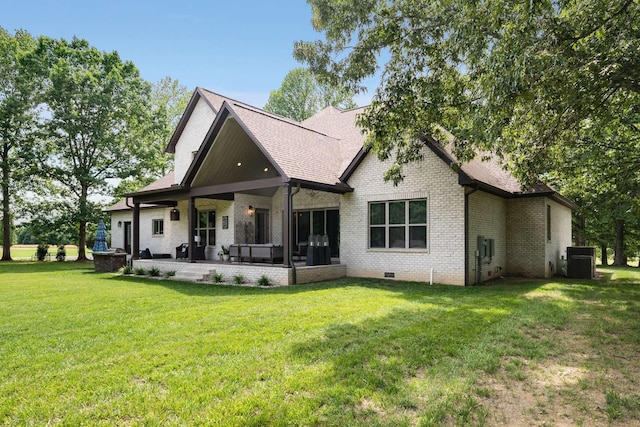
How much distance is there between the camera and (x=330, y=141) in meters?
16.7

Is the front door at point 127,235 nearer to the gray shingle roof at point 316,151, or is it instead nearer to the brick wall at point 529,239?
the gray shingle roof at point 316,151

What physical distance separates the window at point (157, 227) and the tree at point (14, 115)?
11150mm

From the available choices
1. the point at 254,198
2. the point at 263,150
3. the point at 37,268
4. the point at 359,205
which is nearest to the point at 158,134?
the point at 37,268

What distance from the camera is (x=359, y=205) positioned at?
13375 millimetres

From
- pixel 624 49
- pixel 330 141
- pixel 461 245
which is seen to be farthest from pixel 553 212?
pixel 624 49

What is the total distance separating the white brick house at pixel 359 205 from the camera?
11.7 meters

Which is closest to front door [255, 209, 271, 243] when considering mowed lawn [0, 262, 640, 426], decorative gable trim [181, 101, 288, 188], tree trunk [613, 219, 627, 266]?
decorative gable trim [181, 101, 288, 188]

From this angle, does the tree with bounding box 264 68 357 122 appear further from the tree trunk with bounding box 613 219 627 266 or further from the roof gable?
the tree trunk with bounding box 613 219 627 266

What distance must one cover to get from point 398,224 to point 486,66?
714 centimetres

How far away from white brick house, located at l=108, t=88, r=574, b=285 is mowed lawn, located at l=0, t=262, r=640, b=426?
374cm

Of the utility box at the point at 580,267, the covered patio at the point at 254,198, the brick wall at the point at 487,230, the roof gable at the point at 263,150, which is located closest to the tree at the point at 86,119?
the covered patio at the point at 254,198

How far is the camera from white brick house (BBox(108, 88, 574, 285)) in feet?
38.5

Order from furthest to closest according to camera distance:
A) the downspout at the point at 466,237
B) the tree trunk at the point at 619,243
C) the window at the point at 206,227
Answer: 1. the tree trunk at the point at 619,243
2. the window at the point at 206,227
3. the downspout at the point at 466,237

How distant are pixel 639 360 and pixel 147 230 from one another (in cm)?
2177
